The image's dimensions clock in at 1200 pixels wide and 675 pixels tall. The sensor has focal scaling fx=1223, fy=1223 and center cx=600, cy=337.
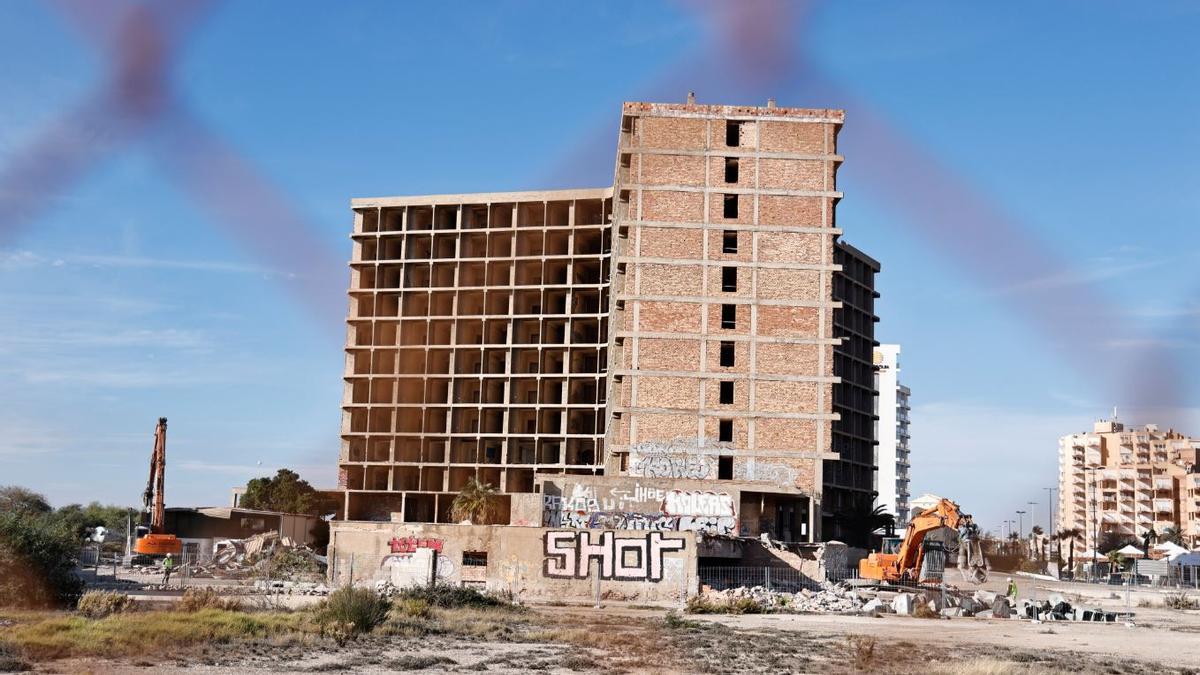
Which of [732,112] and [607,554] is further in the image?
[732,112]

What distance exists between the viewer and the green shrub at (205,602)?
39.7m

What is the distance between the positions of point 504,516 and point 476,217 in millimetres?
30043

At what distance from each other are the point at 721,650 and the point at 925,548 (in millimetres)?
31819

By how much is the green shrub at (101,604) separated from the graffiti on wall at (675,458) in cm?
4281

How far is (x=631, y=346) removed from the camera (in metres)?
81.1

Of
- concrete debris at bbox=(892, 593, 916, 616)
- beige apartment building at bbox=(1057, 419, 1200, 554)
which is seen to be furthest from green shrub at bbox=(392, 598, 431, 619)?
beige apartment building at bbox=(1057, 419, 1200, 554)

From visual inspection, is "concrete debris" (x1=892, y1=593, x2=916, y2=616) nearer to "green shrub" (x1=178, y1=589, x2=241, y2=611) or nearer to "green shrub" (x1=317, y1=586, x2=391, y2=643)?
"green shrub" (x1=317, y1=586, x2=391, y2=643)

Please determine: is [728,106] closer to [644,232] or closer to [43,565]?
[644,232]

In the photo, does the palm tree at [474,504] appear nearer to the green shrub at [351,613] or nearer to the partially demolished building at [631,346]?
the partially demolished building at [631,346]

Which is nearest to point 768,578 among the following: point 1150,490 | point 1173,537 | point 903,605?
point 903,605

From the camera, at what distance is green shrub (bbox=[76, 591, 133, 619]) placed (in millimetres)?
38500

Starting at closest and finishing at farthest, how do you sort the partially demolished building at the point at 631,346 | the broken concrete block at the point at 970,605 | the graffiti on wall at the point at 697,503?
the broken concrete block at the point at 970,605 → the graffiti on wall at the point at 697,503 → the partially demolished building at the point at 631,346

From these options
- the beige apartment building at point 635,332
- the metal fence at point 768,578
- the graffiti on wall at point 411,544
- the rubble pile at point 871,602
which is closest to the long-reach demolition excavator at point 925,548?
the metal fence at point 768,578

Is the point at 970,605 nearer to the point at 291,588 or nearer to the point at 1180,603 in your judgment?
the point at 1180,603
